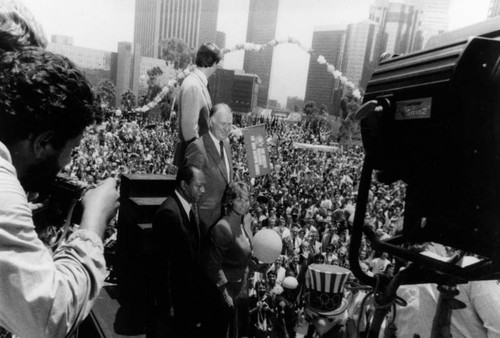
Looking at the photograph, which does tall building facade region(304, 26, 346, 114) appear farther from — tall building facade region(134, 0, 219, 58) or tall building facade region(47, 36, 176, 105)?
tall building facade region(47, 36, 176, 105)

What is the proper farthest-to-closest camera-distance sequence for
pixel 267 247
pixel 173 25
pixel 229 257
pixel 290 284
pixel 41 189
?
pixel 173 25, pixel 290 284, pixel 267 247, pixel 229 257, pixel 41 189

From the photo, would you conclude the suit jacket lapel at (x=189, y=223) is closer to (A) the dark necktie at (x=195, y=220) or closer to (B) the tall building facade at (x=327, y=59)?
(A) the dark necktie at (x=195, y=220)

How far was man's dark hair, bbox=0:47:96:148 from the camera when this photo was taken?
843 mm

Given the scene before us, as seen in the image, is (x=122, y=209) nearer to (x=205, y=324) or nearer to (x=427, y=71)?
(x=205, y=324)

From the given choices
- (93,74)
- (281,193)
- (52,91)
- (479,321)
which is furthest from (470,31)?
(93,74)

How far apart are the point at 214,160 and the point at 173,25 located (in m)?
95.2

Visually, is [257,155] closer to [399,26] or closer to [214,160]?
[214,160]

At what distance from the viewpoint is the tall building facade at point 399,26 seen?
215ft

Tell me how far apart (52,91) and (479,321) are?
1.97m

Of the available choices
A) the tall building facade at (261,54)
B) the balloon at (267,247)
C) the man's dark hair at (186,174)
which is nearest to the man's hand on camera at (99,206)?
the man's dark hair at (186,174)

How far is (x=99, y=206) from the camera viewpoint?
1.01 metres

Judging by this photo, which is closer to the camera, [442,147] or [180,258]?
[442,147]

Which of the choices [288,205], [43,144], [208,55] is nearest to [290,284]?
[208,55]

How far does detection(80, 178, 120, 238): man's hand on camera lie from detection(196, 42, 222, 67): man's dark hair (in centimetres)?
190
